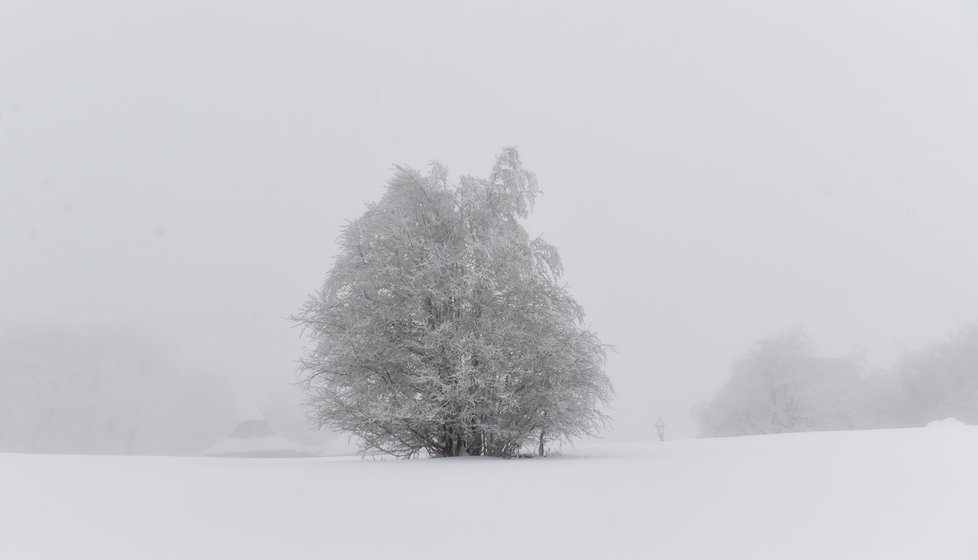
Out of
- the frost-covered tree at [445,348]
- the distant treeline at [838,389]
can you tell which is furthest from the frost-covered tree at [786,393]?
the frost-covered tree at [445,348]

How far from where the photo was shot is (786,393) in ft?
123

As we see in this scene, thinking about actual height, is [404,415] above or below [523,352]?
below

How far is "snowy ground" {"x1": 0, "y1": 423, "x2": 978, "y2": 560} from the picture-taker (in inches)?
165

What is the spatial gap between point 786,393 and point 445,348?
35945 mm

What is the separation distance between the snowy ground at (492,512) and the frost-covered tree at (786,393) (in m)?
33.2

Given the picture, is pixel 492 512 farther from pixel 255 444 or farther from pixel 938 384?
pixel 255 444

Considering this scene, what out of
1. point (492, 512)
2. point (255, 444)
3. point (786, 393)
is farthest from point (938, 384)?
point (255, 444)

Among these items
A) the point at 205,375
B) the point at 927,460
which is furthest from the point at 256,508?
the point at 205,375

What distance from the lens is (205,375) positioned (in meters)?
57.6

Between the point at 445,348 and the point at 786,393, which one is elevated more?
the point at 786,393

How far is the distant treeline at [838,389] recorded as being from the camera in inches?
1427

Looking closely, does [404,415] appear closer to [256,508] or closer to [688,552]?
[256,508]

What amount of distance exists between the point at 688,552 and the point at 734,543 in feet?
1.66

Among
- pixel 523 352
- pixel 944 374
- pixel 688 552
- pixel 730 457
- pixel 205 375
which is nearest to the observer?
pixel 688 552
